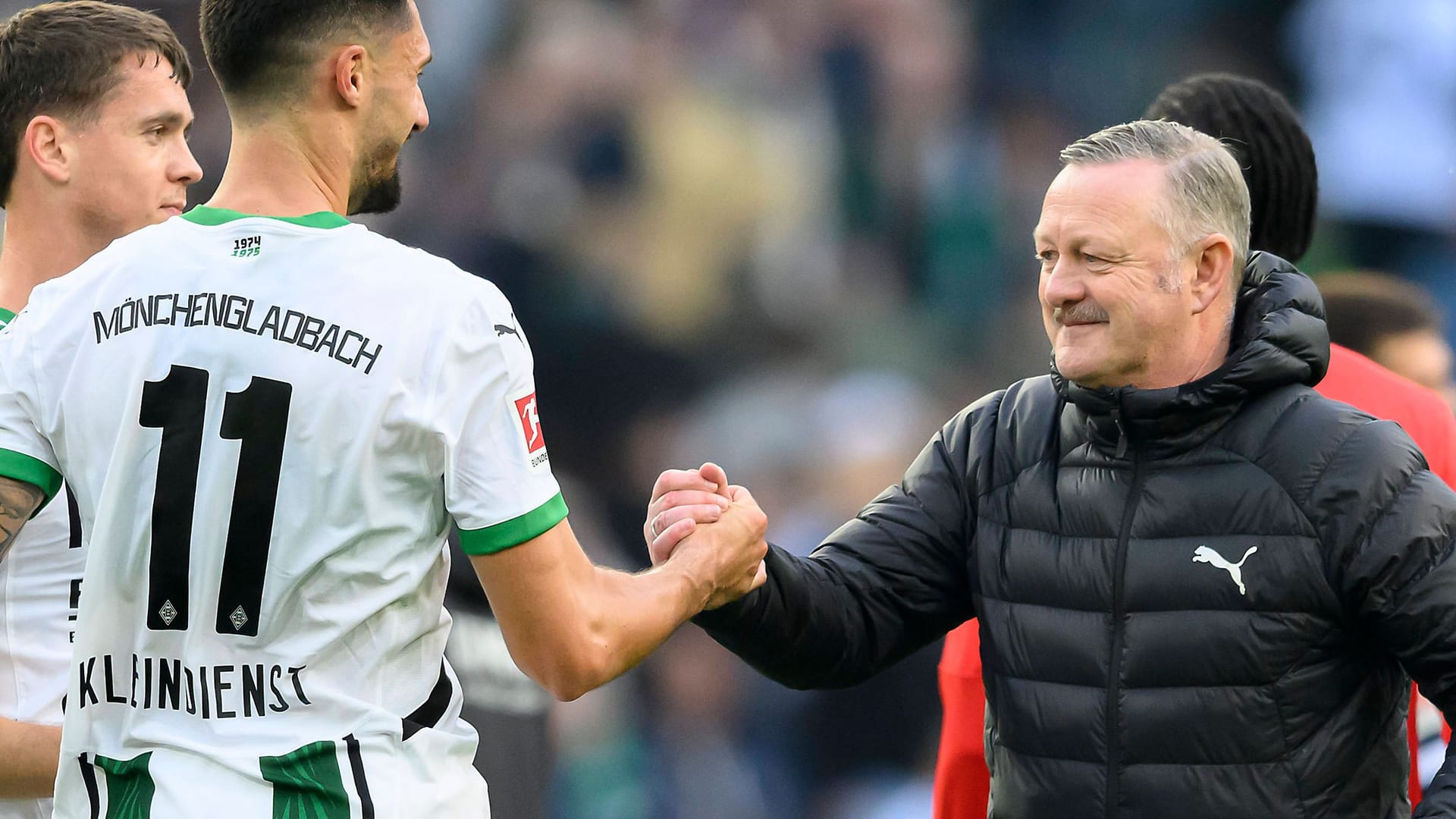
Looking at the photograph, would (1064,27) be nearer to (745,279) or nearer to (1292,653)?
(745,279)

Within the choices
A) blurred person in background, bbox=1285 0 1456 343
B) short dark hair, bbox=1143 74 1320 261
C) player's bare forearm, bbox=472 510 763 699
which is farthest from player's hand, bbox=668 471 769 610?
blurred person in background, bbox=1285 0 1456 343

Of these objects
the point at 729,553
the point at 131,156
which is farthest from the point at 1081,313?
the point at 131,156

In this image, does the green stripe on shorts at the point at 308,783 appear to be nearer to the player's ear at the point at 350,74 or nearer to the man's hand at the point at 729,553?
the man's hand at the point at 729,553

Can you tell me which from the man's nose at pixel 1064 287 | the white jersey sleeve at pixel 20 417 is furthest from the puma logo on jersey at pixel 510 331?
the man's nose at pixel 1064 287

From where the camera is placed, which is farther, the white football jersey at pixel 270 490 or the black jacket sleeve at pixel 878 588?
the black jacket sleeve at pixel 878 588

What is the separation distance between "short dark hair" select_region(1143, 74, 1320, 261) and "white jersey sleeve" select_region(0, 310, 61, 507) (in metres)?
2.17

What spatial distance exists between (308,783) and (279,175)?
0.80 meters

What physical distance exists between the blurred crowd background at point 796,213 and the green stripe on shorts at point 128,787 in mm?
3503

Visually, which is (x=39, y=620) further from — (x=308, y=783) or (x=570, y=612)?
(x=570, y=612)

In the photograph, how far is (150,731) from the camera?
2.03 metres

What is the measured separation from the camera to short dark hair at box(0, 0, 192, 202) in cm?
288

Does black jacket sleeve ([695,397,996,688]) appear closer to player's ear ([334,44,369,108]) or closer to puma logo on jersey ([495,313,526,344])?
puma logo on jersey ([495,313,526,344])

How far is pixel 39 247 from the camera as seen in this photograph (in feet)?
9.40

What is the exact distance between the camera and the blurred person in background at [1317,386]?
2840 mm
